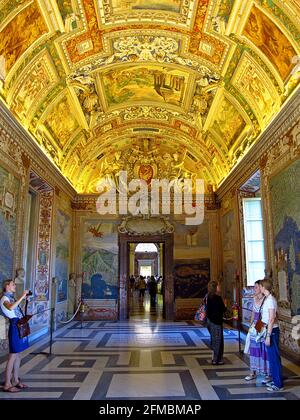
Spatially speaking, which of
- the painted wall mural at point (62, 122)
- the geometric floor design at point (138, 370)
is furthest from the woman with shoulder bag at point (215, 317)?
the painted wall mural at point (62, 122)

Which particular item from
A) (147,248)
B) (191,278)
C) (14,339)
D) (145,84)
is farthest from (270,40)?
(147,248)

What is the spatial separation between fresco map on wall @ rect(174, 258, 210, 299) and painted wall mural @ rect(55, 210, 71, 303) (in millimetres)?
5143

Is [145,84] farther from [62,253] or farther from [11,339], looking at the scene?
[11,339]

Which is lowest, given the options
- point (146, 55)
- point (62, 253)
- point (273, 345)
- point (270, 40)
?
point (273, 345)

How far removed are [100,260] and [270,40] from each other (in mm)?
11819

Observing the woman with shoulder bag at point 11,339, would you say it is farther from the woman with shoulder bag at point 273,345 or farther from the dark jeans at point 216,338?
the woman with shoulder bag at point 273,345

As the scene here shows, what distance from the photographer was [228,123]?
13.7 m

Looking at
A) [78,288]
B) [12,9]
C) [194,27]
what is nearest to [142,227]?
[78,288]

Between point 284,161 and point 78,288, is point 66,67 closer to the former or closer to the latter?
point 284,161

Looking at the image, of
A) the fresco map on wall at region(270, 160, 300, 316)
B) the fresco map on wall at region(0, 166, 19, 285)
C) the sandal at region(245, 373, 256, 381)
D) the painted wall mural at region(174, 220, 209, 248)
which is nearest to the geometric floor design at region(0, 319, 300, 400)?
the sandal at region(245, 373, 256, 381)

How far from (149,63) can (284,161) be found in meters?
5.88

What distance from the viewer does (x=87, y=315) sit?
16.5 m

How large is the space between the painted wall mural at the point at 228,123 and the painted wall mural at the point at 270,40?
343 centimetres

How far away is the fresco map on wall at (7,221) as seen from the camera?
8.83 meters
